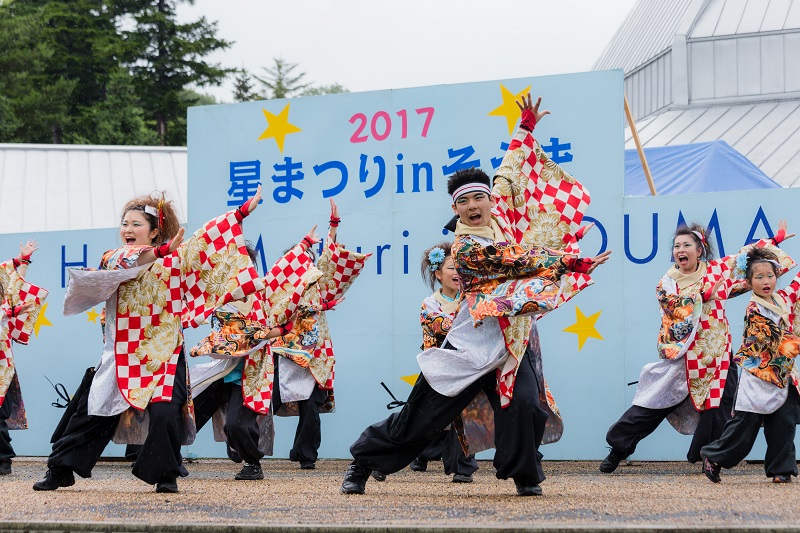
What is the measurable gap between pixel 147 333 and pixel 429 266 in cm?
251

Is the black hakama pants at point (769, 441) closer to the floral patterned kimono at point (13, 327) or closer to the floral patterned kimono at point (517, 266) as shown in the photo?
the floral patterned kimono at point (517, 266)

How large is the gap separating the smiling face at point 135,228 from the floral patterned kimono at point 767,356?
3.51 meters

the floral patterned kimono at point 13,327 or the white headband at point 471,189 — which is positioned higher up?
the white headband at point 471,189

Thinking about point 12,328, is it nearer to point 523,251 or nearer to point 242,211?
point 242,211

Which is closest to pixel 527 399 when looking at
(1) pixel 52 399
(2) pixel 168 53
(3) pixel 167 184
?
(1) pixel 52 399

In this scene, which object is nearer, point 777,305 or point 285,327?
point 777,305

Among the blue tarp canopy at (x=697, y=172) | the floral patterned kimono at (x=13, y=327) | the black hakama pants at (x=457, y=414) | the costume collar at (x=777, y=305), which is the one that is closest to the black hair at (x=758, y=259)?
the costume collar at (x=777, y=305)

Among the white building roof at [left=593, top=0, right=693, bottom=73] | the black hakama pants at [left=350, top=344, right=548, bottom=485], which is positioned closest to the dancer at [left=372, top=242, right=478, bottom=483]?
the black hakama pants at [left=350, top=344, right=548, bottom=485]

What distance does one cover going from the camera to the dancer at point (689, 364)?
25.5 feet

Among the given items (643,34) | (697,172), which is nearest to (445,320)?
(697,172)

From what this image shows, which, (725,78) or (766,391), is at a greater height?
(725,78)

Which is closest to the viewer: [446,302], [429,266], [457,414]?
[457,414]

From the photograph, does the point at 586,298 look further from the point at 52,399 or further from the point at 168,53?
the point at 168,53

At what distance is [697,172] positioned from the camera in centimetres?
1077
